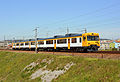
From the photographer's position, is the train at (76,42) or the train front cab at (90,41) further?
the train at (76,42)

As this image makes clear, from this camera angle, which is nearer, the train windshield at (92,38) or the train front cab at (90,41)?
the train front cab at (90,41)

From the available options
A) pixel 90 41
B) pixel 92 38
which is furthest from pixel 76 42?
pixel 92 38

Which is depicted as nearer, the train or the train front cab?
the train front cab

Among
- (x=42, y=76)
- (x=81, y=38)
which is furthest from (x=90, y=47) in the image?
(x=42, y=76)

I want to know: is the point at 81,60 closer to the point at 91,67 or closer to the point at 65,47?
the point at 91,67

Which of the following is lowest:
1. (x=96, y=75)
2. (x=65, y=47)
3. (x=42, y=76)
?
(x=42, y=76)

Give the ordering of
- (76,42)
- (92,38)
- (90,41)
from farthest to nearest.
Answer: (76,42) < (92,38) < (90,41)

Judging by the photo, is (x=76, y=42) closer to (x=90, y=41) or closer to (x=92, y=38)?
(x=90, y=41)

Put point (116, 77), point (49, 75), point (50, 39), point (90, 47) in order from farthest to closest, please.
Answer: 1. point (50, 39)
2. point (90, 47)
3. point (49, 75)
4. point (116, 77)

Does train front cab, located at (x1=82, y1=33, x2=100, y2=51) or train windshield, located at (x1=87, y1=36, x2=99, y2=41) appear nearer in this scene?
train front cab, located at (x1=82, y1=33, x2=100, y2=51)

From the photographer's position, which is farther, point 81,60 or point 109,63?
point 81,60

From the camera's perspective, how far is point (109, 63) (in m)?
13.8

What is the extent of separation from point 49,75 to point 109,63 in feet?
21.6

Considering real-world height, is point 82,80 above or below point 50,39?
below
